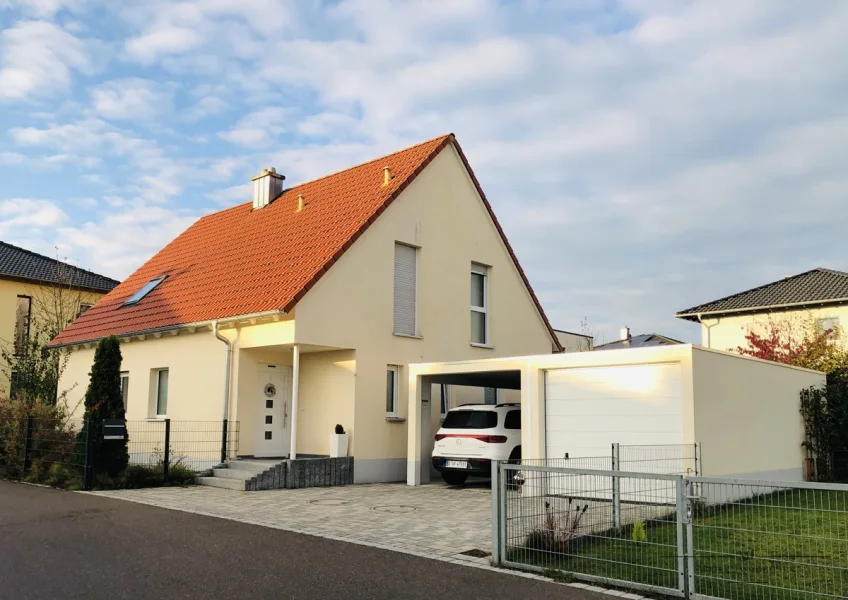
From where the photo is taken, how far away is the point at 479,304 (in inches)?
854

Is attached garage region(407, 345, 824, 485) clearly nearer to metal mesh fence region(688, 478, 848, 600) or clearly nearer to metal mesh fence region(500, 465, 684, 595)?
metal mesh fence region(500, 465, 684, 595)

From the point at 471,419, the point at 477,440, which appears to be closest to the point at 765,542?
the point at 477,440

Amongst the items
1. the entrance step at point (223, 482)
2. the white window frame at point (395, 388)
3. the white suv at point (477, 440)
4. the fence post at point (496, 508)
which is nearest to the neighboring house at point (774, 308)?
the white suv at point (477, 440)

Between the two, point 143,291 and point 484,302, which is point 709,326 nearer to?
point 484,302

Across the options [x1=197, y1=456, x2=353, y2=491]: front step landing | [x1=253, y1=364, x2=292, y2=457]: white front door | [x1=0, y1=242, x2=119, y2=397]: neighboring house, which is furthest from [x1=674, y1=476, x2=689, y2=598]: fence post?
[x1=0, y1=242, x2=119, y2=397]: neighboring house

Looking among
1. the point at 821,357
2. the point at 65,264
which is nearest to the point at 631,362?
the point at 821,357

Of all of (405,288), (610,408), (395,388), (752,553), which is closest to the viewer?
(752,553)

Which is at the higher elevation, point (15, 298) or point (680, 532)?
point (15, 298)

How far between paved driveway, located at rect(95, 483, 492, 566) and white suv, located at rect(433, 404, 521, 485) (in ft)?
1.66

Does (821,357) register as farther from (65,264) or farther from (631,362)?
(65,264)

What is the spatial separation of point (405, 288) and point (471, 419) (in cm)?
429

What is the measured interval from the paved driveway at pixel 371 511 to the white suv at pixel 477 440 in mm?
506

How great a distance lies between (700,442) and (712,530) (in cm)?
571

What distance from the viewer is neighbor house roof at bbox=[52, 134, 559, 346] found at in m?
17.4
